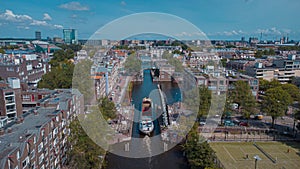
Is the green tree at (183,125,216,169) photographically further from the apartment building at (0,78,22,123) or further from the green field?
the apartment building at (0,78,22,123)

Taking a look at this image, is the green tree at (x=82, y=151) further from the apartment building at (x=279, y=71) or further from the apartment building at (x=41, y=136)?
the apartment building at (x=279, y=71)

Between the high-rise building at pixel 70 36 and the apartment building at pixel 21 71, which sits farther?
the high-rise building at pixel 70 36

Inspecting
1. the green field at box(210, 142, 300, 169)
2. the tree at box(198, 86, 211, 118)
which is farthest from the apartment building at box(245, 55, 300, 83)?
the green field at box(210, 142, 300, 169)

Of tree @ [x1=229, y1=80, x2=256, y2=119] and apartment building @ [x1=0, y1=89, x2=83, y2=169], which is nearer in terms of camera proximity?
apartment building @ [x1=0, y1=89, x2=83, y2=169]

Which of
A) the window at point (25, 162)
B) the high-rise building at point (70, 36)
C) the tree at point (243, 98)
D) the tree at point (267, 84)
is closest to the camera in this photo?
the window at point (25, 162)


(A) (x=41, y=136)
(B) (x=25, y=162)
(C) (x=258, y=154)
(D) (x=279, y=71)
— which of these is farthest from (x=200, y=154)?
(D) (x=279, y=71)

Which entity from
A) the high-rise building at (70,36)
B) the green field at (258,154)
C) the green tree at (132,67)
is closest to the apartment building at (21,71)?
the green tree at (132,67)
